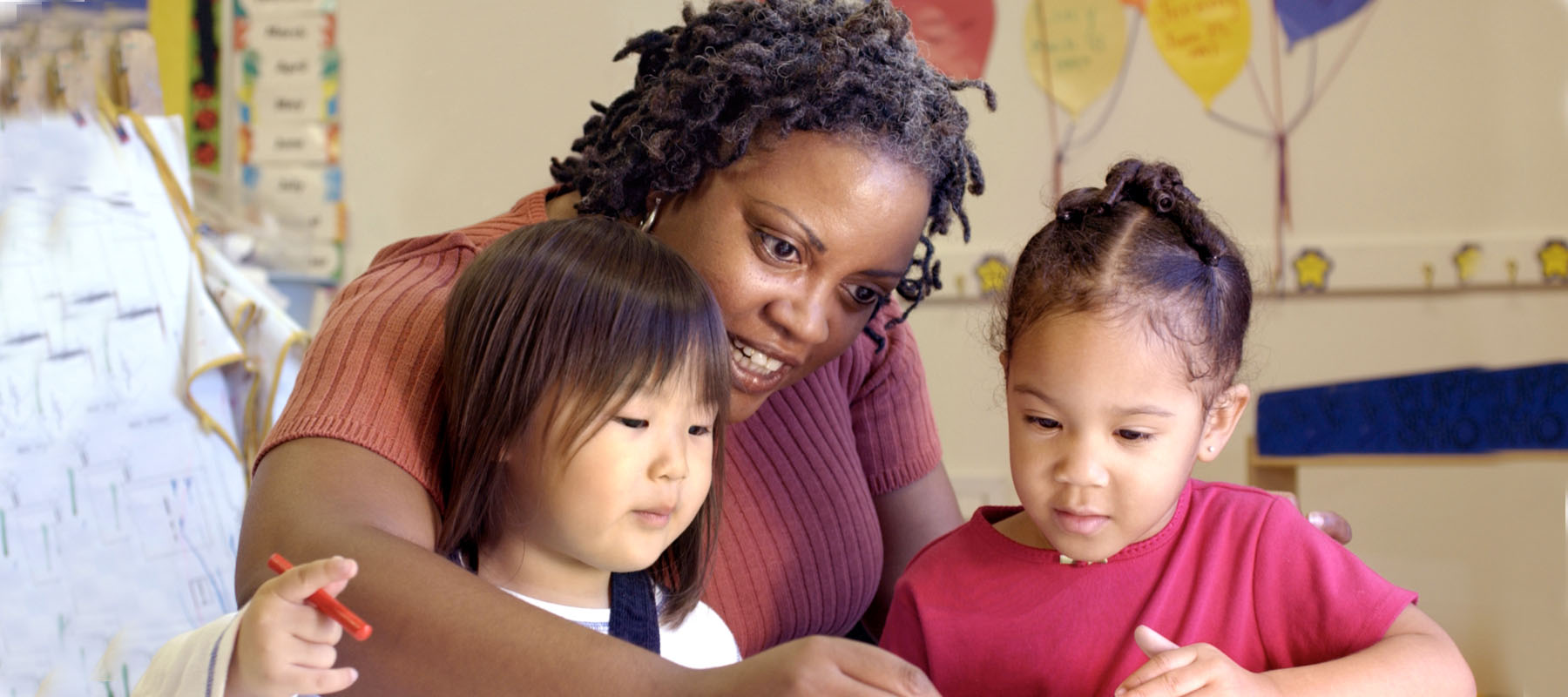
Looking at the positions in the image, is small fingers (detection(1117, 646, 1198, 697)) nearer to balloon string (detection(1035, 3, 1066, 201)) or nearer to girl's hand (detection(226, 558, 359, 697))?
girl's hand (detection(226, 558, 359, 697))

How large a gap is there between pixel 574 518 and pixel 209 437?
1471mm

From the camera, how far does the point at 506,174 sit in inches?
118

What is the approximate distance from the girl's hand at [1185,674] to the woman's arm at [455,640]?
0.73 feet

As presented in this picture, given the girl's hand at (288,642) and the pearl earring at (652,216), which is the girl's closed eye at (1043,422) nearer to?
the pearl earring at (652,216)

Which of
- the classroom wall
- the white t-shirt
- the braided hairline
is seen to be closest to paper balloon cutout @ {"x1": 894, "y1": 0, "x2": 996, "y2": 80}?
the classroom wall

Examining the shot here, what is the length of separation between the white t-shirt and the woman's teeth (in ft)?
0.77

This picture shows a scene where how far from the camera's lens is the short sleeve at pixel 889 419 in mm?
1534

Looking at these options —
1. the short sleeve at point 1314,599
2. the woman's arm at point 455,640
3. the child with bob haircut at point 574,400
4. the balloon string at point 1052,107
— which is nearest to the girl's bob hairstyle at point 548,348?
the child with bob haircut at point 574,400

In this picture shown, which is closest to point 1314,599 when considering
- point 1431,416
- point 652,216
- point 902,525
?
point 902,525

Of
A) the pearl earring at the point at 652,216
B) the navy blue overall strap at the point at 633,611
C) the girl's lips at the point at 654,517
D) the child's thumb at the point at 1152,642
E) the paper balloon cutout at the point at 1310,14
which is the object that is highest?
the paper balloon cutout at the point at 1310,14

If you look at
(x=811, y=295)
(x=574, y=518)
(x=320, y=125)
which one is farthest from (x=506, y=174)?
(x=574, y=518)

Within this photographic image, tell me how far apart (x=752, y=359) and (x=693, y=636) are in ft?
0.90

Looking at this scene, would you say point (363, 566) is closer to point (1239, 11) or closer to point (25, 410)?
point (25, 410)

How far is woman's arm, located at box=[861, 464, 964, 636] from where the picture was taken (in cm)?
154
